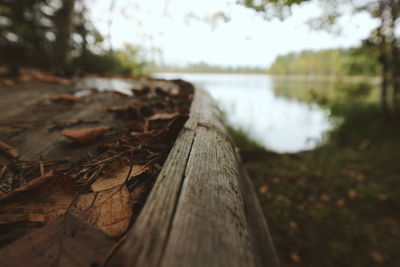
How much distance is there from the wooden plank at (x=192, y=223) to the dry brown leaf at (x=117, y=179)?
0.32 feet

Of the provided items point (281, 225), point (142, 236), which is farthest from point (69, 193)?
point (281, 225)

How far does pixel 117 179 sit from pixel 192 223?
278 mm

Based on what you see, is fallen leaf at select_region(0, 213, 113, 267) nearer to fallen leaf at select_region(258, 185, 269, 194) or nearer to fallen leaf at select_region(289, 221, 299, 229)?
fallen leaf at select_region(289, 221, 299, 229)

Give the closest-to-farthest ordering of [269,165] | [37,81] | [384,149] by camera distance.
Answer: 1. [37,81]
2. [269,165]
3. [384,149]

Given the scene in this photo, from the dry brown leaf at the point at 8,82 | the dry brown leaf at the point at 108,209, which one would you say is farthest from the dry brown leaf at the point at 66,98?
the dry brown leaf at the point at 108,209

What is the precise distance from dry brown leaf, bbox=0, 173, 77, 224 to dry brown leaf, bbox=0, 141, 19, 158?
309 mm

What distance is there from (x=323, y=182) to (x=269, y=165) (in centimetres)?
90

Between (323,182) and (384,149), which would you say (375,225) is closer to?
(323,182)

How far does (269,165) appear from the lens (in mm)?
3934

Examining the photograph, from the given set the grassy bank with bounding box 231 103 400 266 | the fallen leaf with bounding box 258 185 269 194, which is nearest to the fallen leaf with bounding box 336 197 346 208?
the grassy bank with bounding box 231 103 400 266

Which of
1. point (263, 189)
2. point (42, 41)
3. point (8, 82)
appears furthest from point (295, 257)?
point (42, 41)

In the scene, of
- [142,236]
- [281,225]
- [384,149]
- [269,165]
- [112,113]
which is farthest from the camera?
[384,149]

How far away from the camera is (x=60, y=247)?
335mm

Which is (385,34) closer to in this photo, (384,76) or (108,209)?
(384,76)
